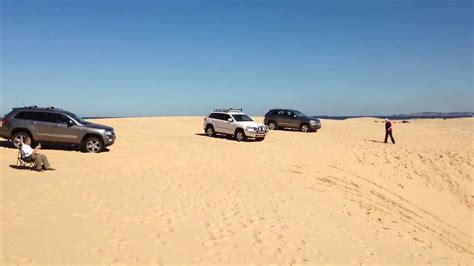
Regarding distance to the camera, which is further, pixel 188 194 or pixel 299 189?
pixel 299 189

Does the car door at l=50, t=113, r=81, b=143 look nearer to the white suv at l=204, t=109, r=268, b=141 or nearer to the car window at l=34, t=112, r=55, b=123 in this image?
the car window at l=34, t=112, r=55, b=123

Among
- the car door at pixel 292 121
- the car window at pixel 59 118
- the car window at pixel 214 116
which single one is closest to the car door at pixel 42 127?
the car window at pixel 59 118

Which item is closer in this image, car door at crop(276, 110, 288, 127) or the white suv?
the white suv

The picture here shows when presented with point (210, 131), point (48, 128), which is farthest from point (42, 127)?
point (210, 131)

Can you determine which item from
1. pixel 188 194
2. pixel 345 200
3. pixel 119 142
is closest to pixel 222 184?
pixel 188 194

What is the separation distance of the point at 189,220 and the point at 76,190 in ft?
13.2

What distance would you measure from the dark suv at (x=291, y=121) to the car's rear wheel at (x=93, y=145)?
18.0 meters

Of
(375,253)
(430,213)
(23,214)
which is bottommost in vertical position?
(430,213)

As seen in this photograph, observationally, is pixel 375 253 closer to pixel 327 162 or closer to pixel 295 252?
pixel 295 252

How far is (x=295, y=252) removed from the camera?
7.68m

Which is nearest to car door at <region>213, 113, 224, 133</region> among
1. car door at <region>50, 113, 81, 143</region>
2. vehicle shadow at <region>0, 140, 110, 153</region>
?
vehicle shadow at <region>0, 140, 110, 153</region>

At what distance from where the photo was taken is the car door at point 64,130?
58.3 ft

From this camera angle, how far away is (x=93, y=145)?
18.2 m

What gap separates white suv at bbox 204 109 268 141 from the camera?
80.3 feet
